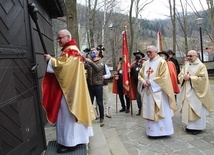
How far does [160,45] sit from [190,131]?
13.1ft

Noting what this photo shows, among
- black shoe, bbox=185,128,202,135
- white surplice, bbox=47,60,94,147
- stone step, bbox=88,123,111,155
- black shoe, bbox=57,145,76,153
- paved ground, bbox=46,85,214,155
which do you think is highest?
white surplice, bbox=47,60,94,147

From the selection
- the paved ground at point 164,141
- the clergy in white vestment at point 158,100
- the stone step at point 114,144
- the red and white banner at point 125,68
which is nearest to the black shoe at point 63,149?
the paved ground at point 164,141

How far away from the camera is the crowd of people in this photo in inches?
147

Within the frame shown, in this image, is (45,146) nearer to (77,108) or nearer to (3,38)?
(77,108)

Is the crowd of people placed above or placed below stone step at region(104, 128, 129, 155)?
above

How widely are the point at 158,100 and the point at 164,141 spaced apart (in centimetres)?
90

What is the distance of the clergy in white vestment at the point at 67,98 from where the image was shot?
12.1 feet

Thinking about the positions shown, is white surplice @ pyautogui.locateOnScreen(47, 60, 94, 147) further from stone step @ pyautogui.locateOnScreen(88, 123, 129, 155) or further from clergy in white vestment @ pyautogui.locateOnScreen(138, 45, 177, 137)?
clergy in white vestment @ pyautogui.locateOnScreen(138, 45, 177, 137)

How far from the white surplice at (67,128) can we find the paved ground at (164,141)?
90 cm

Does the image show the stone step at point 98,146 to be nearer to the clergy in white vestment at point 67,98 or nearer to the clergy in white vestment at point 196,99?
the clergy in white vestment at point 67,98

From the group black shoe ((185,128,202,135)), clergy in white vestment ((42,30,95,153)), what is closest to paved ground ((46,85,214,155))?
black shoe ((185,128,202,135))

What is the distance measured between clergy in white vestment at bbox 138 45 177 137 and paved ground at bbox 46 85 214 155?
0.83ft

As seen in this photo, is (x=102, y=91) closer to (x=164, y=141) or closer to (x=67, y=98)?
(x=164, y=141)

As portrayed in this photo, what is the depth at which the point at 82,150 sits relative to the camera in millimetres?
3820
